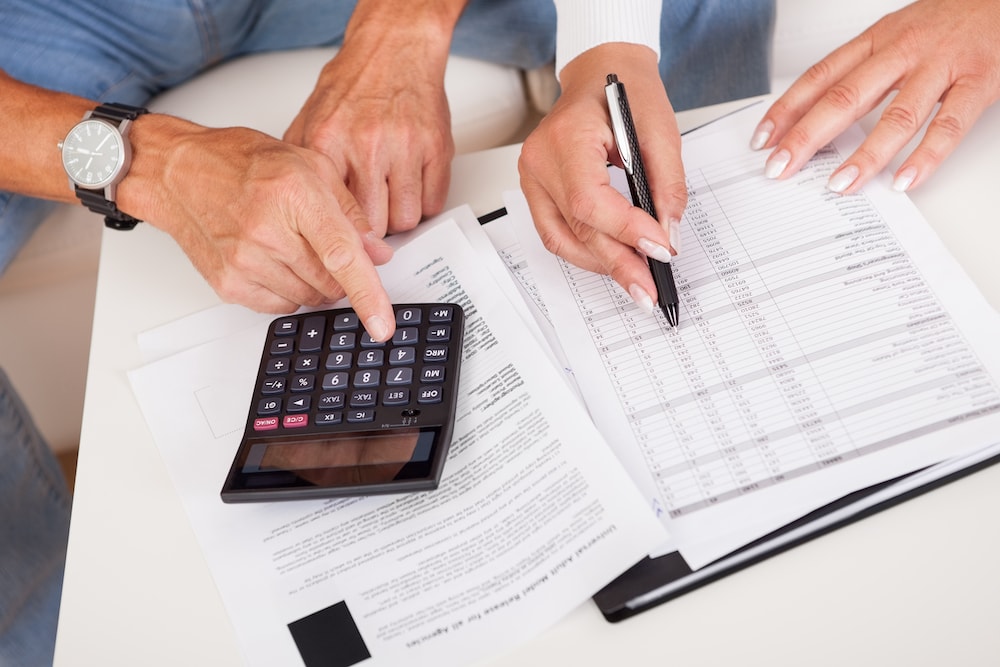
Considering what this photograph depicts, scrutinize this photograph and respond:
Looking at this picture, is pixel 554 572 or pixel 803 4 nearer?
pixel 554 572

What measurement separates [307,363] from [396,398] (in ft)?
0.27

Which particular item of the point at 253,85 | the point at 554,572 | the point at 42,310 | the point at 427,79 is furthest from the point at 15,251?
the point at 554,572

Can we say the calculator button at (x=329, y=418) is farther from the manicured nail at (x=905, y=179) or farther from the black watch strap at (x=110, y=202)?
the manicured nail at (x=905, y=179)

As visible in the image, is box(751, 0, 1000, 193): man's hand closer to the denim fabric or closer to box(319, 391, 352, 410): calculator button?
box(319, 391, 352, 410): calculator button

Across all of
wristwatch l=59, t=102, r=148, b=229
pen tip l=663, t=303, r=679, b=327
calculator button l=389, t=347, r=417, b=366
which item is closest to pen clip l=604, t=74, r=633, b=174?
pen tip l=663, t=303, r=679, b=327

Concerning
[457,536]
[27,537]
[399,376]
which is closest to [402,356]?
[399,376]

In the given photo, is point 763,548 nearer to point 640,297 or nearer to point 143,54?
point 640,297

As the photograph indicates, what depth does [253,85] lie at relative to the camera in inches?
39.2

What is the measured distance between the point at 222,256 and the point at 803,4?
761mm

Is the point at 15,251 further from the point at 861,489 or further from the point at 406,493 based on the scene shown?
the point at 861,489

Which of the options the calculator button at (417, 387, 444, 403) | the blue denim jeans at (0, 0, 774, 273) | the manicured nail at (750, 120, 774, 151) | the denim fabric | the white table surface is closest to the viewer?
the white table surface

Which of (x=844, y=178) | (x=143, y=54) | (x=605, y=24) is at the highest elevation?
(x=143, y=54)

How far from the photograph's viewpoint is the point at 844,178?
0.65 meters

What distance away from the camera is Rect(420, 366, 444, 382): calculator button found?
593mm
